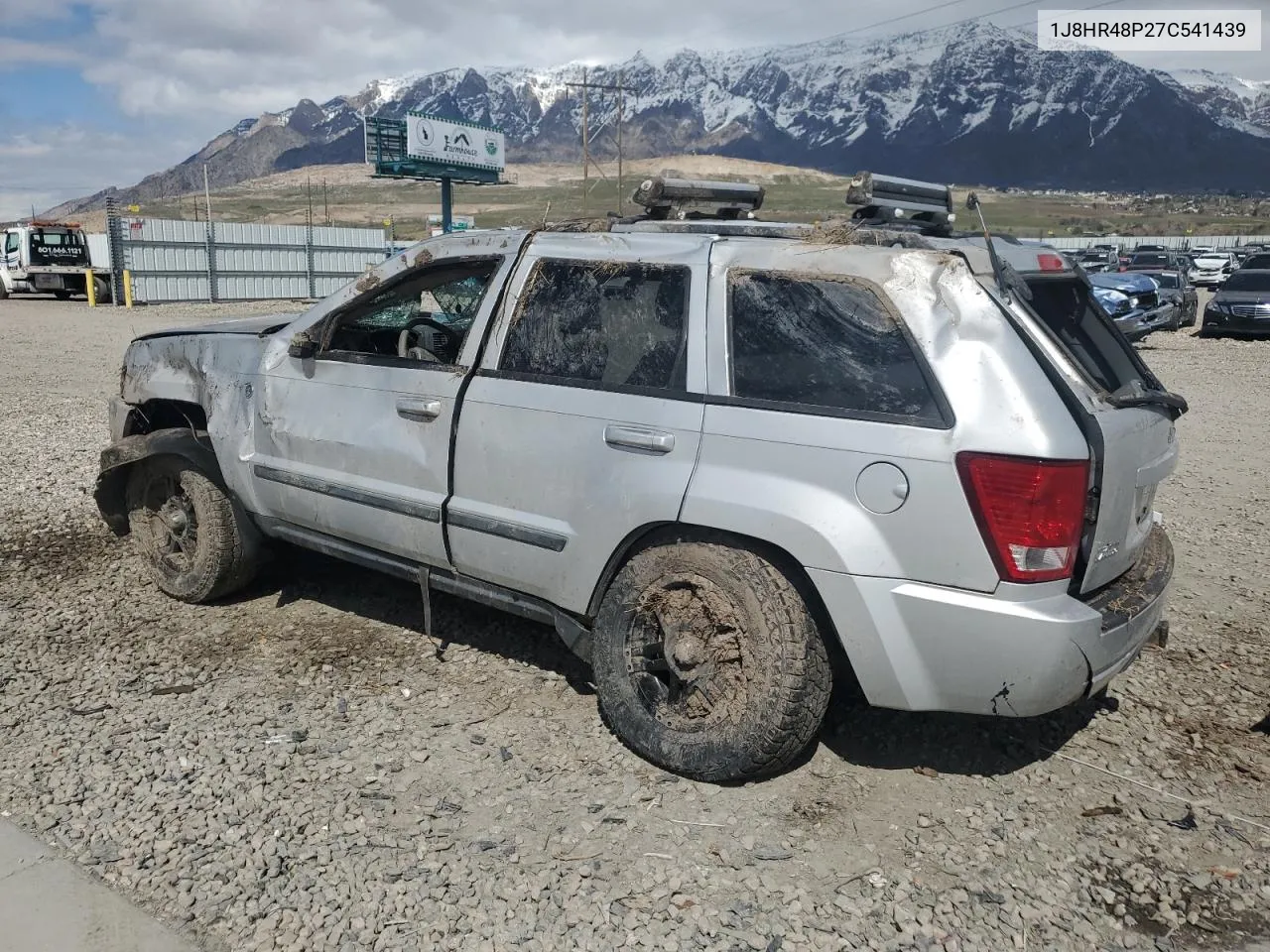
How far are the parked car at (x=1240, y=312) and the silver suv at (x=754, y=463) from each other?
65.8 ft

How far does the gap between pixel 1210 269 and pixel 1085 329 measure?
52.8 meters

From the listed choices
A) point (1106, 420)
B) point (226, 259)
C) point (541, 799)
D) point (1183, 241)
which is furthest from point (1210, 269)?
point (541, 799)

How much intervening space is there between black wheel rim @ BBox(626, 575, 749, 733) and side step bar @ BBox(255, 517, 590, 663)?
297mm

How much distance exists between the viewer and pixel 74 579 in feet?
18.0

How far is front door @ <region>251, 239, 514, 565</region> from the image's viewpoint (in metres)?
4.14

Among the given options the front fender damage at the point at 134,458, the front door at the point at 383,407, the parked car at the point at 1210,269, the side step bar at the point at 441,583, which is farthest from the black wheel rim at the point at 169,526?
the parked car at the point at 1210,269

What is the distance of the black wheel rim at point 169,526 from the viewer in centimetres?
513

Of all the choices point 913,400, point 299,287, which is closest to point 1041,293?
point 913,400

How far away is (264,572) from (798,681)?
302 centimetres

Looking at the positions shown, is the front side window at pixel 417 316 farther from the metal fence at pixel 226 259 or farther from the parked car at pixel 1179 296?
the metal fence at pixel 226 259

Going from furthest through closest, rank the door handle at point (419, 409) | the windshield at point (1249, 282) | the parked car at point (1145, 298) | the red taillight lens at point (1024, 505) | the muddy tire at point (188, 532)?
the windshield at point (1249, 282) < the parked car at point (1145, 298) < the muddy tire at point (188, 532) < the door handle at point (419, 409) < the red taillight lens at point (1024, 505)

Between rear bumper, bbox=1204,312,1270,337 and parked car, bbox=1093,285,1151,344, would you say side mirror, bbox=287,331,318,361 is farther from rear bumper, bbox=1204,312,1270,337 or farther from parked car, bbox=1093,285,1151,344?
rear bumper, bbox=1204,312,1270,337

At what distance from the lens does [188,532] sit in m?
5.14

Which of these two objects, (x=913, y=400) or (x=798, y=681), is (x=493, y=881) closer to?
(x=798, y=681)
